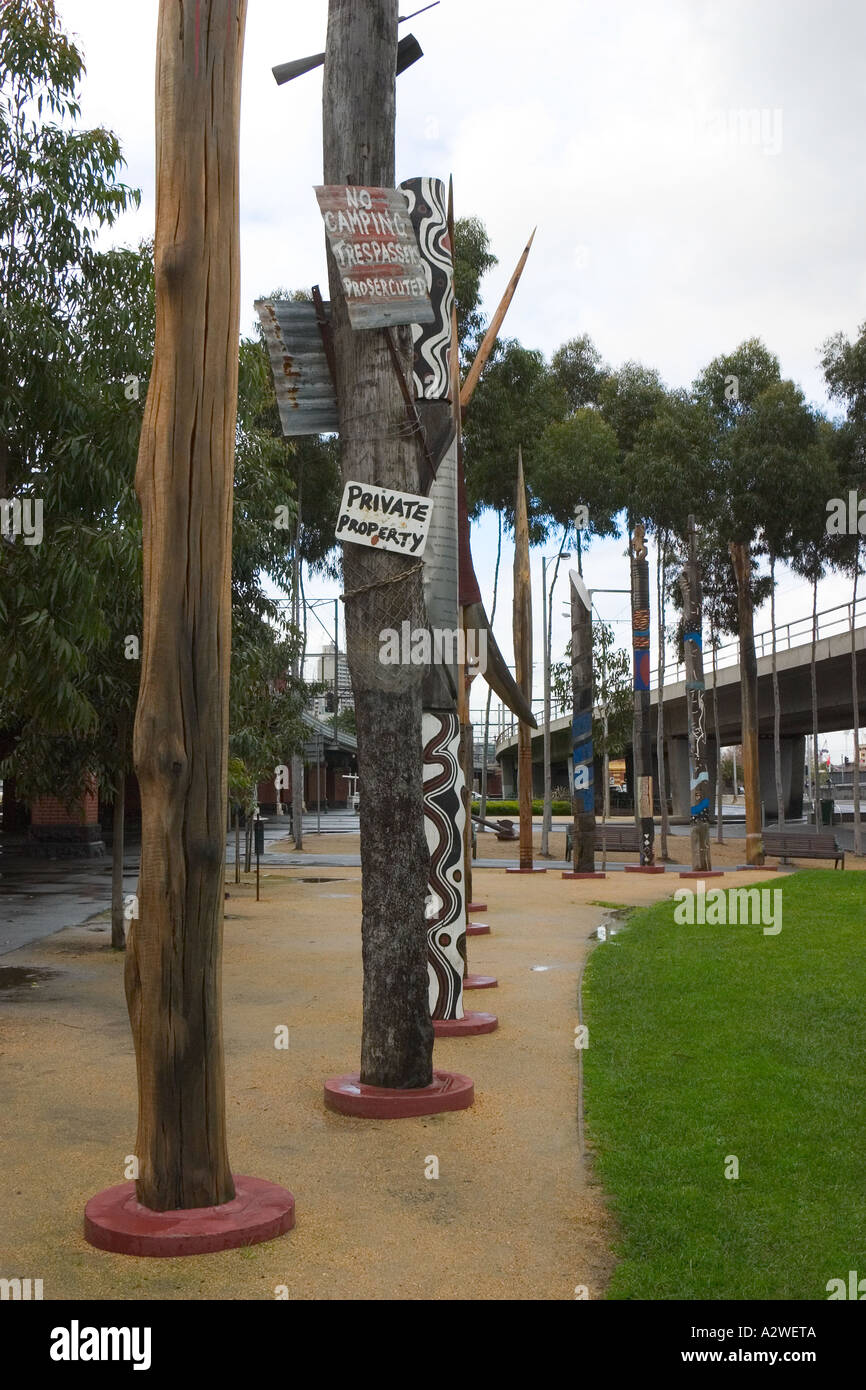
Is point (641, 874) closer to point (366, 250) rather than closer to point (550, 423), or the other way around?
point (550, 423)

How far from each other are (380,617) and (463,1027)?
341 cm

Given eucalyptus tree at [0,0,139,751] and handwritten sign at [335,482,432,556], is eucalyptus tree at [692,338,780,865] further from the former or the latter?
handwritten sign at [335,482,432,556]

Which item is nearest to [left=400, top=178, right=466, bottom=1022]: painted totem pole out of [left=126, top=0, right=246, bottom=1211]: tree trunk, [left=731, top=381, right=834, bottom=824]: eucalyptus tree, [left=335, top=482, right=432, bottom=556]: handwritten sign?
[left=335, top=482, right=432, bottom=556]: handwritten sign

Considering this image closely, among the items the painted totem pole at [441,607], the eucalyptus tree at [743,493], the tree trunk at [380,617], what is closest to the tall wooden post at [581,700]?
the eucalyptus tree at [743,493]

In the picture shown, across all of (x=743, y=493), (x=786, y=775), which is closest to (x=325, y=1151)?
(x=743, y=493)

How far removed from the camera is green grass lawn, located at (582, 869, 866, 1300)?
4.89 metres

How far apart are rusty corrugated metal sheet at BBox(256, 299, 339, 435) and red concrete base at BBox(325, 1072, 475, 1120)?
150 inches

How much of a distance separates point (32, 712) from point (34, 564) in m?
1.34

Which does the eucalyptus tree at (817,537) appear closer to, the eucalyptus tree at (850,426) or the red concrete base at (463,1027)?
the eucalyptus tree at (850,426)

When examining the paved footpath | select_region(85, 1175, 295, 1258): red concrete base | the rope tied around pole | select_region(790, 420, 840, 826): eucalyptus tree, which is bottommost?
the paved footpath

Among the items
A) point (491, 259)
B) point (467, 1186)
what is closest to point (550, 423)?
point (491, 259)

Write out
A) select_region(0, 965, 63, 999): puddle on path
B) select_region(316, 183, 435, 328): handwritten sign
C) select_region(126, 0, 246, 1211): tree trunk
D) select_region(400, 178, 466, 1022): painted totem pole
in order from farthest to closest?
select_region(0, 965, 63, 999): puddle on path → select_region(400, 178, 466, 1022): painted totem pole → select_region(316, 183, 435, 328): handwritten sign → select_region(126, 0, 246, 1211): tree trunk

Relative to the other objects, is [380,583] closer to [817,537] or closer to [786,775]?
[817,537]

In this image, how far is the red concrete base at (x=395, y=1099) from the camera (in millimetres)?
7066
